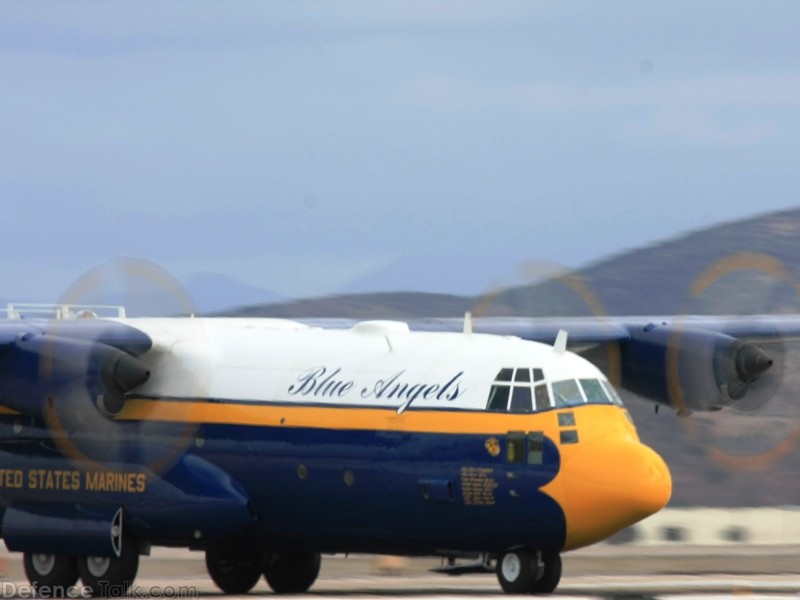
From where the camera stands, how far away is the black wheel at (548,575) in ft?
85.1

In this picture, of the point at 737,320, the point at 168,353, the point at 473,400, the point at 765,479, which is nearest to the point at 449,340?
the point at 473,400

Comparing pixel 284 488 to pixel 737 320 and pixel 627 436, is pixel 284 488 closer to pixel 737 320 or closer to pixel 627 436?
pixel 627 436

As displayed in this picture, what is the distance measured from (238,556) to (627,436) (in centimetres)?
760

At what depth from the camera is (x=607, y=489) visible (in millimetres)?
24938

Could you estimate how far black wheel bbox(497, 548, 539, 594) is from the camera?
2581 cm

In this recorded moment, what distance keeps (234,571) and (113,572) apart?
8.56 feet

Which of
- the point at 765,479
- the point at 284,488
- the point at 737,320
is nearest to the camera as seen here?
the point at 284,488

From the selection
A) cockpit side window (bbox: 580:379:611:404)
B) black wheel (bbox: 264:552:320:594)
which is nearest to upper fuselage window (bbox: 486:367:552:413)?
cockpit side window (bbox: 580:379:611:404)

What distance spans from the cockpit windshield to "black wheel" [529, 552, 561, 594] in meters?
2.13

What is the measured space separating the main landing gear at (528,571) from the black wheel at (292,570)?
16.2 feet

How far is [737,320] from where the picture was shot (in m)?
32.7

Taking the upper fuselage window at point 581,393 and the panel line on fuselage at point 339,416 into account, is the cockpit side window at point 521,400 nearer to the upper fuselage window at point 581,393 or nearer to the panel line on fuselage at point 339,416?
the panel line on fuselage at point 339,416

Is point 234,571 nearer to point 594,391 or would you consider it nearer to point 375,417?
point 375,417

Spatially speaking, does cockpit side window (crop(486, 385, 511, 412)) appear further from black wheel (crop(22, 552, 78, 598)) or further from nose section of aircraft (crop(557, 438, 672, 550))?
black wheel (crop(22, 552, 78, 598))
